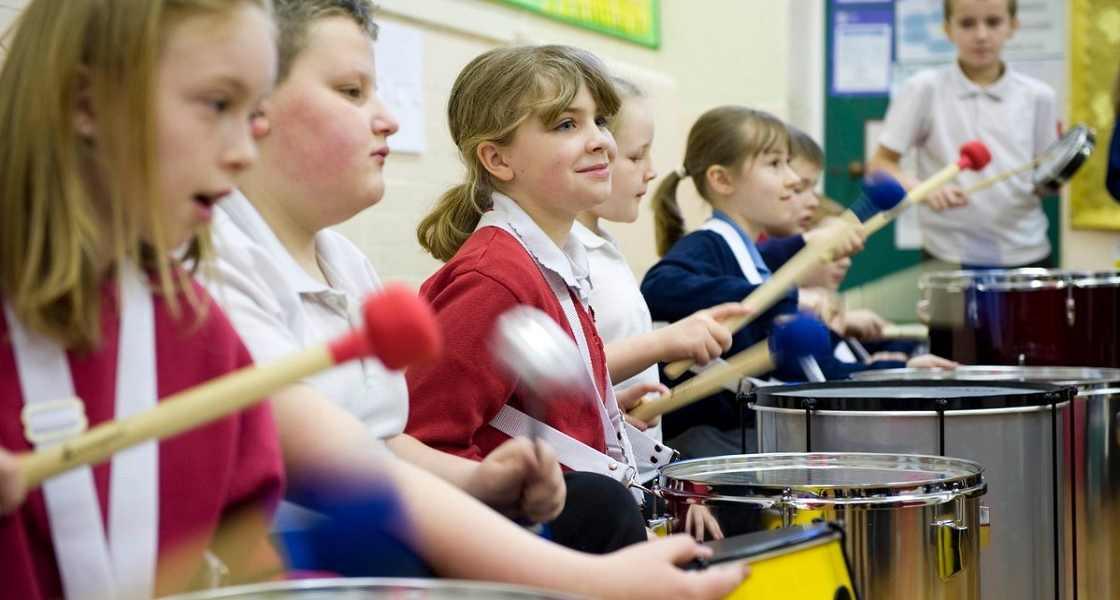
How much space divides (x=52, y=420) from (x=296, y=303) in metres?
0.37

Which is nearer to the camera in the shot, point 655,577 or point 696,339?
point 655,577

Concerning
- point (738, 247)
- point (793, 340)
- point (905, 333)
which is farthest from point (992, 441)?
point (905, 333)

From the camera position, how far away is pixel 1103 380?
7.00 feet

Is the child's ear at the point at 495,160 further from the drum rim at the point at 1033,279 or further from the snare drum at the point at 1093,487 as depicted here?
the drum rim at the point at 1033,279

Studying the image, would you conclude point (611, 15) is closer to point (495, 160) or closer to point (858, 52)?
point (858, 52)

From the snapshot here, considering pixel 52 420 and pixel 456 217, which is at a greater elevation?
pixel 456 217

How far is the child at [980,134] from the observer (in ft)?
12.6

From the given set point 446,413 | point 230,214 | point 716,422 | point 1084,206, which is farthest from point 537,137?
point 1084,206

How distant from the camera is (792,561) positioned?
3.63 ft

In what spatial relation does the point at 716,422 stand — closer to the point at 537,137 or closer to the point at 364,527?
the point at 537,137

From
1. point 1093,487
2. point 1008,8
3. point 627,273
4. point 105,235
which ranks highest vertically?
point 1008,8

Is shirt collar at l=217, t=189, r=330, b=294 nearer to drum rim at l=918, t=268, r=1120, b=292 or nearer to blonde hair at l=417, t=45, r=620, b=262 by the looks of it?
blonde hair at l=417, t=45, r=620, b=262

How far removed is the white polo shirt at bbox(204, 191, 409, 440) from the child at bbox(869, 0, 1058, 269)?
108 inches

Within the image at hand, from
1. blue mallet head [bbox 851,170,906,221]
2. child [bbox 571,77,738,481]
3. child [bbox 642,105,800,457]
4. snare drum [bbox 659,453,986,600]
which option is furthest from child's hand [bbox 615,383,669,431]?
blue mallet head [bbox 851,170,906,221]
